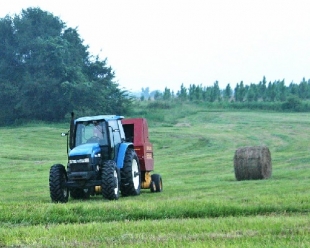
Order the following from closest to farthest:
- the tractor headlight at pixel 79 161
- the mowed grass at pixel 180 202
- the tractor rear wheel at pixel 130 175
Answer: the mowed grass at pixel 180 202
the tractor headlight at pixel 79 161
the tractor rear wheel at pixel 130 175

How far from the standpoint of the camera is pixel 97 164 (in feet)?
48.8

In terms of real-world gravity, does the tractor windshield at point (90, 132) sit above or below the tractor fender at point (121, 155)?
above

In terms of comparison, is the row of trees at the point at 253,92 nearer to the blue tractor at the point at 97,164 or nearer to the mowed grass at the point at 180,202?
the mowed grass at the point at 180,202

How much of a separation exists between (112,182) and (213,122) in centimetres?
3329

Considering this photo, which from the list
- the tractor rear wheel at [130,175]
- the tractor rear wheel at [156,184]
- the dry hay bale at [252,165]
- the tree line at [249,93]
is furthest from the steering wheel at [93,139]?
the tree line at [249,93]

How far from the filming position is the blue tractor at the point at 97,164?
1455 cm

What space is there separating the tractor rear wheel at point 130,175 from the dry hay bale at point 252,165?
194 inches

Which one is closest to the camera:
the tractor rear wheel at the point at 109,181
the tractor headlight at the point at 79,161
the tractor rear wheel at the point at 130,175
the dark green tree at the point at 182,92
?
the tractor rear wheel at the point at 109,181

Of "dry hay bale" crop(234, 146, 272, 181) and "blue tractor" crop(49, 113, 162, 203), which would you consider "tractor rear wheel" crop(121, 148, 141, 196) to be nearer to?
"blue tractor" crop(49, 113, 162, 203)

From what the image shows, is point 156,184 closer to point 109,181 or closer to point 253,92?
point 109,181

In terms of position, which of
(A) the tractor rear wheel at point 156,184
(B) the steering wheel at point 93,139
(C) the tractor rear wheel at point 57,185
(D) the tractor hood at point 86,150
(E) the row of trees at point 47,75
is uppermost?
(E) the row of trees at point 47,75

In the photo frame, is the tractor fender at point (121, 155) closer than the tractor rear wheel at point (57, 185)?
No

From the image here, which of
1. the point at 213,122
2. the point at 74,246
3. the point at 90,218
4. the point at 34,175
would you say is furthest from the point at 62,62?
the point at 74,246

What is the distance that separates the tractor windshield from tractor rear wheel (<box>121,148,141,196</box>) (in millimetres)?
765
